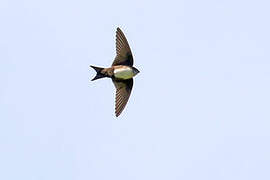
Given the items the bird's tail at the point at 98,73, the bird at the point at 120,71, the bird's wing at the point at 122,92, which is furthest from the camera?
the bird's wing at the point at 122,92

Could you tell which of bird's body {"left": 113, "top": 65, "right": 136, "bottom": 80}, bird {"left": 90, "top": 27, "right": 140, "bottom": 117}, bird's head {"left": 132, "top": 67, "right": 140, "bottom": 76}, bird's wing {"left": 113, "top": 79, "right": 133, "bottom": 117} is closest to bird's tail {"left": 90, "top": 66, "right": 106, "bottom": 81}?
bird {"left": 90, "top": 27, "right": 140, "bottom": 117}

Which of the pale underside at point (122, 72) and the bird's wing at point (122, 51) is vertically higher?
the bird's wing at point (122, 51)

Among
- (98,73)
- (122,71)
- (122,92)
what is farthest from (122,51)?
(122,92)

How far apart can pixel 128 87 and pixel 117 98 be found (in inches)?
11.6

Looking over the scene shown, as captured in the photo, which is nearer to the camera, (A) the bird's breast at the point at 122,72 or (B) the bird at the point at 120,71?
(B) the bird at the point at 120,71

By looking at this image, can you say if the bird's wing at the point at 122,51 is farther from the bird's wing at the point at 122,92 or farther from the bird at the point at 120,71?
the bird's wing at the point at 122,92

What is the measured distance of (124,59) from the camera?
28.2 meters

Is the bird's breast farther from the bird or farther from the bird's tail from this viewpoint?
the bird's tail

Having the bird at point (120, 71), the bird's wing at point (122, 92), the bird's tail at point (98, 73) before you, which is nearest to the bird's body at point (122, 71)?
the bird at point (120, 71)

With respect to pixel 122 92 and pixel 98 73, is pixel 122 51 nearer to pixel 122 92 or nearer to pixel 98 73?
pixel 98 73

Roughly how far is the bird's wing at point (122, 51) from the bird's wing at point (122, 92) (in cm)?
37

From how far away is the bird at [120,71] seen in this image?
28.1 metres

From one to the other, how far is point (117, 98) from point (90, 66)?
3.13 ft

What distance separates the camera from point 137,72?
92.9 feet
